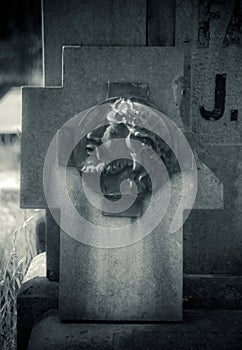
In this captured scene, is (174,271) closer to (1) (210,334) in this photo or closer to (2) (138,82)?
(1) (210,334)

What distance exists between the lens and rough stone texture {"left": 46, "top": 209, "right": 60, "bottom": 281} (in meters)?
3.14

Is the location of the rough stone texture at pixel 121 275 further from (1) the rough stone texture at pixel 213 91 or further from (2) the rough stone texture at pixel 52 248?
(1) the rough stone texture at pixel 213 91

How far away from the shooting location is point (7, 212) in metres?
4.84

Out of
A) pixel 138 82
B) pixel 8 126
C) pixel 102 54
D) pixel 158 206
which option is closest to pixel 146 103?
→ pixel 138 82

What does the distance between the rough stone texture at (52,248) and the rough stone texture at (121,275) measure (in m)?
0.25

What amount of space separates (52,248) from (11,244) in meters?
1.42

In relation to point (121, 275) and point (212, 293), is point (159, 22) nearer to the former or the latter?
point (121, 275)

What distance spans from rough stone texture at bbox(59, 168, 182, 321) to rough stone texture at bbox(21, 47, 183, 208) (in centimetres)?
30

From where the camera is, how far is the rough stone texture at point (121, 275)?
2.87 meters

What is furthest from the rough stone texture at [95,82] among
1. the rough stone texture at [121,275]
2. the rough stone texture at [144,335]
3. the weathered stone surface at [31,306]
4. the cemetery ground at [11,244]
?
the cemetery ground at [11,244]

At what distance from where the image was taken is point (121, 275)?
290 centimetres

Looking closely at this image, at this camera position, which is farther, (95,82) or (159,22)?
(159,22)

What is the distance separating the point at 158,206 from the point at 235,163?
0.53 metres

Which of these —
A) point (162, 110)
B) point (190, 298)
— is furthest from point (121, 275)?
point (162, 110)
